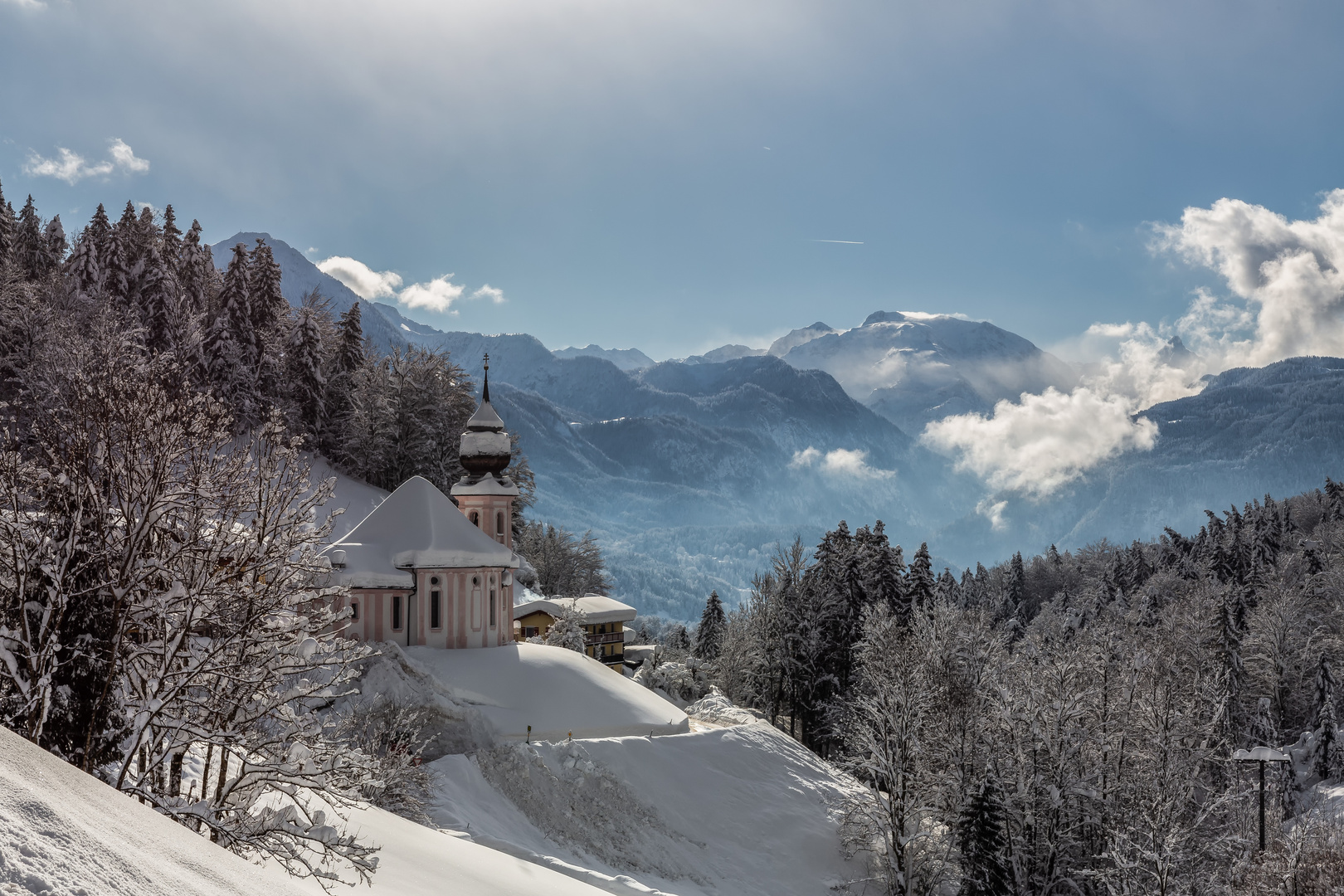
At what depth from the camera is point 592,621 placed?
5256 cm

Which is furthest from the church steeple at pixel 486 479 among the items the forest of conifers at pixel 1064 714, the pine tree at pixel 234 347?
the pine tree at pixel 234 347

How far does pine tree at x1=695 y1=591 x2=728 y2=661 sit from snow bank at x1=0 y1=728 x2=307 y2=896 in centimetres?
5532

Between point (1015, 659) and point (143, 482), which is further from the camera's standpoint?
point (1015, 659)

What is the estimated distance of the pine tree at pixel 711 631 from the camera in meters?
62.4

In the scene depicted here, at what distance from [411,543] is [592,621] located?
2109 centimetres

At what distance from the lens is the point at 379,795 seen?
1745 centimetres

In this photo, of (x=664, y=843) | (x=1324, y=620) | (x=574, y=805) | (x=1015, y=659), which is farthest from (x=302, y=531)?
(x=1324, y=620)

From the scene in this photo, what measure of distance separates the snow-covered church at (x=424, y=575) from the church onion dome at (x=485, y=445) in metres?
5.26

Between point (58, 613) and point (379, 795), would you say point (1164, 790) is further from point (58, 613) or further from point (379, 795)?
point (58, 613)

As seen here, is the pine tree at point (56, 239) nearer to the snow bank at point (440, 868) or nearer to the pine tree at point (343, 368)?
the pine tree at point (343, 368)

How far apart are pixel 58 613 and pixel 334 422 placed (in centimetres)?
5071

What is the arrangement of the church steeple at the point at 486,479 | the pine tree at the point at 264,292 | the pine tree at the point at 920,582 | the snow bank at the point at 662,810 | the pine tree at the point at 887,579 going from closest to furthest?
1. the snow bank at the point at 662,810
2. the church steeple at the point at 486,479
3. the pine tree at the point at 887,579
4. the pine tree at the point at 920,582
5. the pine tree at the point at 264,292

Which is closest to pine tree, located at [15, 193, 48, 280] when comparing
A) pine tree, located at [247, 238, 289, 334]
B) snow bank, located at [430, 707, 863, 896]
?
pine tree, located at [247, 238, 289, 334]

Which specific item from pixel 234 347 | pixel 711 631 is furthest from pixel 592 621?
pixel 234 347
